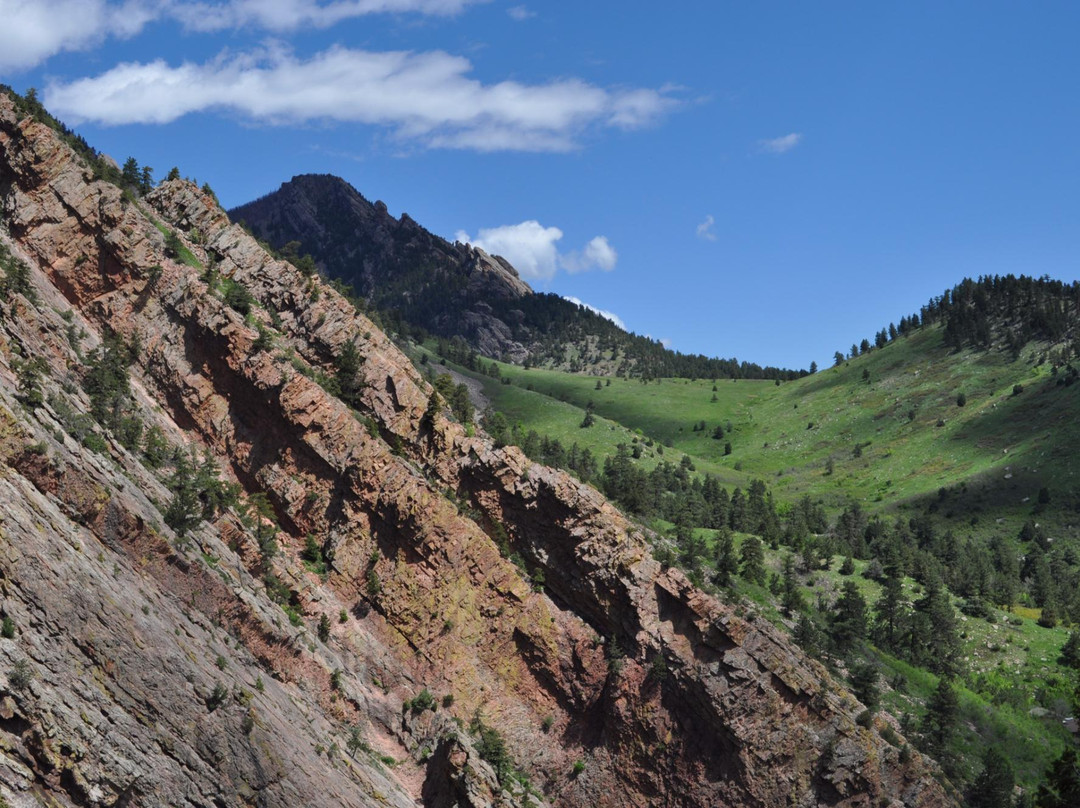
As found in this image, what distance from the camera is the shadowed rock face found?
4591 centimetres

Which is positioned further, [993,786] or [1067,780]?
[993,786]

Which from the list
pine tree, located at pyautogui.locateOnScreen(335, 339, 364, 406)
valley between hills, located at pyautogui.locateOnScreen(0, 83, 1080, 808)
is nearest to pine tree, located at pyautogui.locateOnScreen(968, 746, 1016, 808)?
valley between hills, located at pyautogui.locateOnScreen(0, 83, 1080, 808)

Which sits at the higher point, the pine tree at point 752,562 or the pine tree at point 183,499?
the pine tree at point 752,562

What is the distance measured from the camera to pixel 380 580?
2373 inches

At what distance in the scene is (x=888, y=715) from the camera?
218ft

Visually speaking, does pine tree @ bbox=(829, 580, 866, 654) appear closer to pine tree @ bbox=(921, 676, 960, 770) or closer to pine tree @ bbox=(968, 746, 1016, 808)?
pine tree @ bbox=(921, 676, 960, 770)

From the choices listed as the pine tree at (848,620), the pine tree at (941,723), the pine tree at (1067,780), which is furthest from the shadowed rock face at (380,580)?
the pine tree at (1067,780)

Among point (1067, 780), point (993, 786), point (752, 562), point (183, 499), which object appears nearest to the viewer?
point (1067, 780)

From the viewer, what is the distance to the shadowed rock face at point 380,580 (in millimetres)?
45906

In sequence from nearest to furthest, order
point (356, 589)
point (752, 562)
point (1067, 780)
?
point (1067, 780), point (356, 589), point (752, 562)

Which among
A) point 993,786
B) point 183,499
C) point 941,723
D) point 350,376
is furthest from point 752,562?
point 183,499

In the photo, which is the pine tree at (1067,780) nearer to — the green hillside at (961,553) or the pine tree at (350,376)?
the green hillside at (961,553)

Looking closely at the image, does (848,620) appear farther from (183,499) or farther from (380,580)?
(183,499)

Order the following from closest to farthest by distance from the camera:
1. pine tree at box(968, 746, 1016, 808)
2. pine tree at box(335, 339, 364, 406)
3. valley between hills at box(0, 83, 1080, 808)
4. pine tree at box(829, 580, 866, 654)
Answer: valley between hills at box(0, 83, 1080, 808) → pine tree at box(968, 746, 1016, 808) → pine tree at box(335, 339, 364, 406) → pine tree at box(829, 580, 866, 654)
